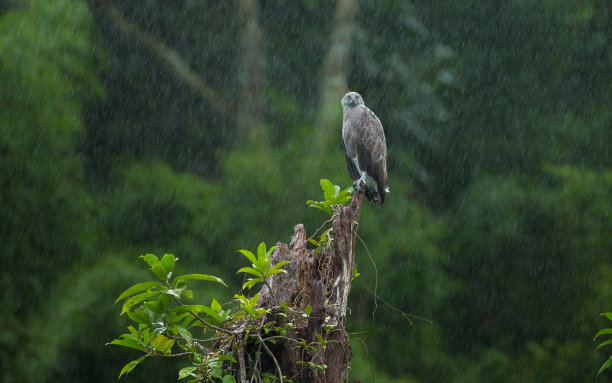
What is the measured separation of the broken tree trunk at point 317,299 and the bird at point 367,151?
156 cm

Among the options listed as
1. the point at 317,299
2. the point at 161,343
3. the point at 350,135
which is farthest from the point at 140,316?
the point at 350,135

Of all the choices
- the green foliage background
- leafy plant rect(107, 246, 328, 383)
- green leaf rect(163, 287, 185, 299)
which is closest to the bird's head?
the green foliage background

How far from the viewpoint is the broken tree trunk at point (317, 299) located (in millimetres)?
2293

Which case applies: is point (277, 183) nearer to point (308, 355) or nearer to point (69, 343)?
point (69, 343)

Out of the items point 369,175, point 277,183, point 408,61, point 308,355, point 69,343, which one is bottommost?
point 69,343

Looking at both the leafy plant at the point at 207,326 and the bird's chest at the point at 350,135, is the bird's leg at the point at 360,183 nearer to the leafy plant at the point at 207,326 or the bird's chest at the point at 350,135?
the bird's chest at the point at 350,135

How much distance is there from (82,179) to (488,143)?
4308mm

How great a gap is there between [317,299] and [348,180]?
4.36 metres

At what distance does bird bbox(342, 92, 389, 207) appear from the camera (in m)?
4.24

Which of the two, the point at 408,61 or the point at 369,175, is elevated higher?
the point at 408,61

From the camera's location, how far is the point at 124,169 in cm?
734

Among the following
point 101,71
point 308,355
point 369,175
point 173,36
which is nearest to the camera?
point 308,355

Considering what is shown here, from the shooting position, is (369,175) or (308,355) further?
(369,175)

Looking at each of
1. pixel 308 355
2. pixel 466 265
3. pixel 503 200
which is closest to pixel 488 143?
pixel 503 200
